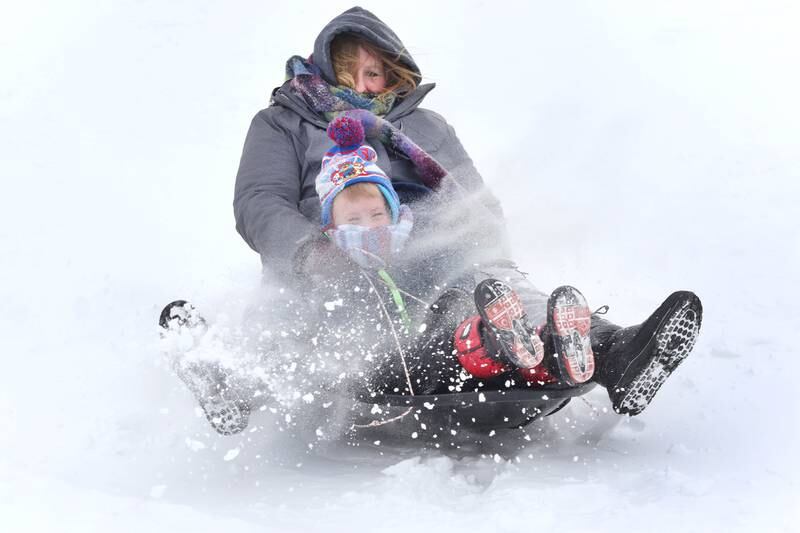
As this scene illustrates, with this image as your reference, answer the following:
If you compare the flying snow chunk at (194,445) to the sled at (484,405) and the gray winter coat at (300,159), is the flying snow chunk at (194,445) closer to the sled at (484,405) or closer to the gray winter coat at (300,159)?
the sled at (484,405)

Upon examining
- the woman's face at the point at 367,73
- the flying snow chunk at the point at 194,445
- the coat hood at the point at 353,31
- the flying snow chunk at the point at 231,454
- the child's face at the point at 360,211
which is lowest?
the flying snow chunk at the point at 231,454

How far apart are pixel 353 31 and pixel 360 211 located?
866 millimetres

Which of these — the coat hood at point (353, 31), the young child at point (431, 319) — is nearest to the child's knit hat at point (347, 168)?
the young child at point (431, 319)

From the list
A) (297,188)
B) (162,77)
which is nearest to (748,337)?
(297,188)

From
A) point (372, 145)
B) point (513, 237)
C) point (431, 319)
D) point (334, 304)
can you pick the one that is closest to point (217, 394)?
point (334, 304)

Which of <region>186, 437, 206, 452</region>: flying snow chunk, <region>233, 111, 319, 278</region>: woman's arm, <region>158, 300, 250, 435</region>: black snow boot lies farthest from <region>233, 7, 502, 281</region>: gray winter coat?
<region>186, 437, 206, 452</region>: flying snow chunk

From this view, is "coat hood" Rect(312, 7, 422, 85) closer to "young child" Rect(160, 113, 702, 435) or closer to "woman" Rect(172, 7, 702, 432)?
"woman" Rect(172, 7, 702, 432)

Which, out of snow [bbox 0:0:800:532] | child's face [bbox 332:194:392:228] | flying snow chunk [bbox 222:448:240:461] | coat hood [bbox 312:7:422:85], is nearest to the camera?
snow [bbox 0:0:800:532]

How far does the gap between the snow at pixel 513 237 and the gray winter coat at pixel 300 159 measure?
0.30 m

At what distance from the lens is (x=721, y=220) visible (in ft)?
14.1

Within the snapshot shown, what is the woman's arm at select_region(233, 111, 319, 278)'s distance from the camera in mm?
2742

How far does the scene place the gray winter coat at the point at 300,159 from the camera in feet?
9.29

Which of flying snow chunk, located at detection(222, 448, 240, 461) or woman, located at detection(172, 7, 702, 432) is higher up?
woman, located at detection(172, 7, 702, 432)

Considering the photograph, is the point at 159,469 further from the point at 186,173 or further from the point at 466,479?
the point at 186,173
